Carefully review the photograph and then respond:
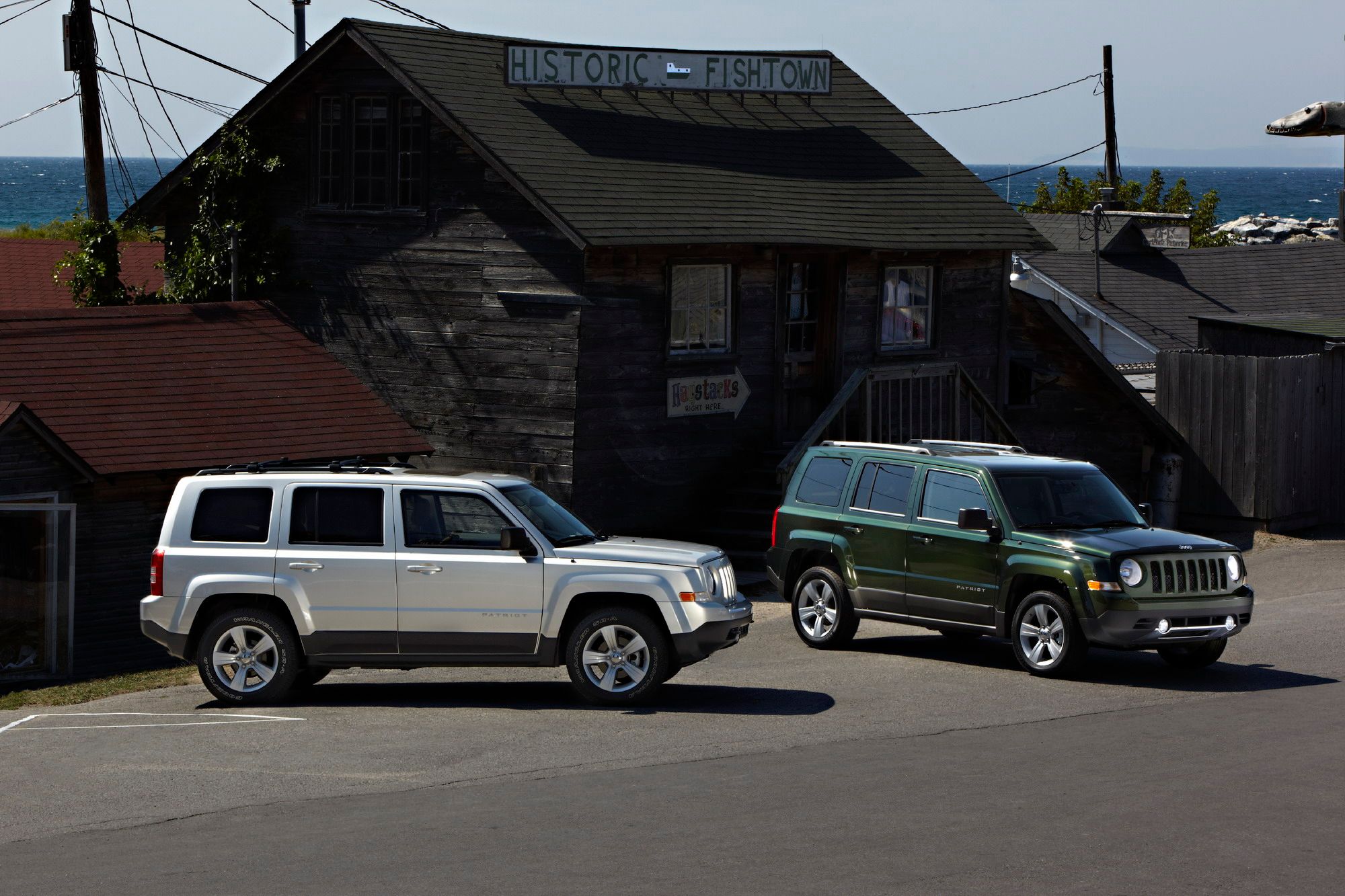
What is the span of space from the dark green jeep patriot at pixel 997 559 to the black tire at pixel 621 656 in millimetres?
3092

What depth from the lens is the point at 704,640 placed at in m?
12.4

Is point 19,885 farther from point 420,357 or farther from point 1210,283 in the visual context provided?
point 1210,283

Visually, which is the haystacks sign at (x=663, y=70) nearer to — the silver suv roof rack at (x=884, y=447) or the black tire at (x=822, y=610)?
the silver suv roof rack at (x=884, y=447)

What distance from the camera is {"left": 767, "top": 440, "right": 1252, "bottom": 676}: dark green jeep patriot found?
13.5 meters

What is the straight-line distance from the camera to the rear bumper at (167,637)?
42.9 feet

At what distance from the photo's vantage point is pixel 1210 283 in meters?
42.2

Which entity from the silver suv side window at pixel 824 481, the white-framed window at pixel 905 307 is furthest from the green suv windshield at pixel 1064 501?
the white-framed window at pixel 905 307

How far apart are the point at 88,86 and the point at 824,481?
15347 millimetres

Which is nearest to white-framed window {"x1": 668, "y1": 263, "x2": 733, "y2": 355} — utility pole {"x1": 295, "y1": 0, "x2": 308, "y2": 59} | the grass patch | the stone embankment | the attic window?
the attic window

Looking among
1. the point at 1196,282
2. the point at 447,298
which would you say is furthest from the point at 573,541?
the point at 1196,282

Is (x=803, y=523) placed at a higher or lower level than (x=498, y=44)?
lower

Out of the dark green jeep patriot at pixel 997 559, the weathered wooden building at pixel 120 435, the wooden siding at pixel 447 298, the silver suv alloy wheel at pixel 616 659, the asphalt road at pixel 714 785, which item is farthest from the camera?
the wooden siding at pixel 447 298

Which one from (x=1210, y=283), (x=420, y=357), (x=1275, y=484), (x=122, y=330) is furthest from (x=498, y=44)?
(x=1210, y=283)

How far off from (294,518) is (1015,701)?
5692 mm
